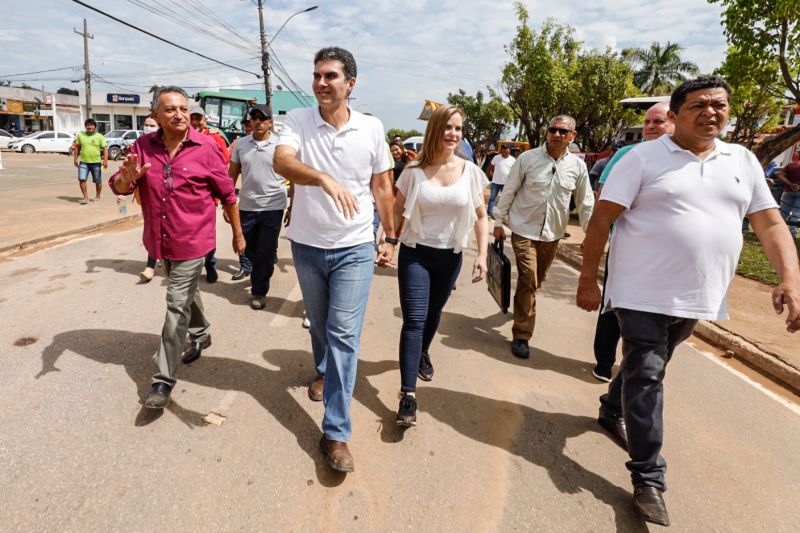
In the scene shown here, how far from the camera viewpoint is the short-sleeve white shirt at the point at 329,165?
2.39 meters

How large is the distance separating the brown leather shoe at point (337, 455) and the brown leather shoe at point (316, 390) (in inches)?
22.3

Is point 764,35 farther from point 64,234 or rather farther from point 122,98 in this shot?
point 122,98

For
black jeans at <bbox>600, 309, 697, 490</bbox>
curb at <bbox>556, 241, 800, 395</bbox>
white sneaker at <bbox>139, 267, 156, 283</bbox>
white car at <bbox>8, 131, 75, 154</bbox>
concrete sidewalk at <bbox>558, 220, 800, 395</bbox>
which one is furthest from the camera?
white car at <bbox>8, 131, 75, 154</bbox>

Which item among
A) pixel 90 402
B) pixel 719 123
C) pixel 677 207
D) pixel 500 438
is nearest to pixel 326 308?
pixel 500 438

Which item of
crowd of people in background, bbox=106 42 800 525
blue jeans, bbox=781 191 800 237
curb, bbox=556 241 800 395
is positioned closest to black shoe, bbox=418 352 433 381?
crowd of people in background, bbox=106 42 800 525

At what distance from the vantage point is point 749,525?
219 centimetres

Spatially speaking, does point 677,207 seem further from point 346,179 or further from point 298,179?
point 298,179

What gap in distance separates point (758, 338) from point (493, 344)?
2.59 m

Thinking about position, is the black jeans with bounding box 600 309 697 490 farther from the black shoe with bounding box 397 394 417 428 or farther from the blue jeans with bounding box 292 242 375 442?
the blue jeans with bounding box 292 242 375 442

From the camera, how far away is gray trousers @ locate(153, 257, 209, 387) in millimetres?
2809

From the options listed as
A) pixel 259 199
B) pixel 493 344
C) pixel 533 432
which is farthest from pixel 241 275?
pixel 533 432

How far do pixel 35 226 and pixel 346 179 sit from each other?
298 inches

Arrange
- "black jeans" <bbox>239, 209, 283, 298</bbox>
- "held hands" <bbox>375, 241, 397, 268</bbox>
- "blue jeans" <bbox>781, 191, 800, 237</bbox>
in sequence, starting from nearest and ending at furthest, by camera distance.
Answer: "held hands" <bbox>375, 241, 397, 268</bbox> < "black jeans" <bbox>239, 209, 283, 298</bbox> < "blue jeans" <bbox>781, 191, 800, 237</bbox>

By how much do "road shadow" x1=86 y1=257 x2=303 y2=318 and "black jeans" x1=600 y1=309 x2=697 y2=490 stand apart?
3.04 meters
